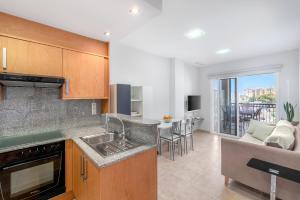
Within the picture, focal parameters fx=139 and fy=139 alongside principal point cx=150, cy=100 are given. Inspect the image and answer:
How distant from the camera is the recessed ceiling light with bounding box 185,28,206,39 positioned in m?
2.58

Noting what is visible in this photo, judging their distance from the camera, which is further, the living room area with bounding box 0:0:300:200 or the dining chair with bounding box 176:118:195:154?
the dining chair with bounding box 176:118:195:154

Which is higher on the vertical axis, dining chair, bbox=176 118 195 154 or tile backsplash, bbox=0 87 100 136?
tile backsplash, bbox=0 87 100 136

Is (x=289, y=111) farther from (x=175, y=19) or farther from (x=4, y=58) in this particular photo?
(x=4, y=58)

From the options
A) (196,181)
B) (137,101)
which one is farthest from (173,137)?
(137,101)

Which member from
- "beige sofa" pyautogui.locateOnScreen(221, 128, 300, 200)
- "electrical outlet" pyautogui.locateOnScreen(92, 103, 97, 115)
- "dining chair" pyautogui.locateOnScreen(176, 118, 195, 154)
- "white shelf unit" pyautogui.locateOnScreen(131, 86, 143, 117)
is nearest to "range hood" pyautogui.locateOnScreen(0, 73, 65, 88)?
"electrical outlet" pyautogui.locateOnScreen(92, 103, 97, 115)

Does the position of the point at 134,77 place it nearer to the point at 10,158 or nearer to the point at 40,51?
the point at 40,51

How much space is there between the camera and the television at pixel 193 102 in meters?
5.10

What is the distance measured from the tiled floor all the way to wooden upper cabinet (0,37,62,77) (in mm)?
2487

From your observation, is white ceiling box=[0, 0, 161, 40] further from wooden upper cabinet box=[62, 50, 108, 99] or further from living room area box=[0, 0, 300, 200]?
wooden upper cabinet box=[62, 50, 108, 99]

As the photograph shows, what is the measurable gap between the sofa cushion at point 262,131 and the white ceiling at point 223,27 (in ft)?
6.41

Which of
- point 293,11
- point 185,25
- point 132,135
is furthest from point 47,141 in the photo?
point 293,11

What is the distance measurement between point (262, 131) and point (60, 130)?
13.6 feet

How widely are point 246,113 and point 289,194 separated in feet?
12.1

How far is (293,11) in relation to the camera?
2.03 m
